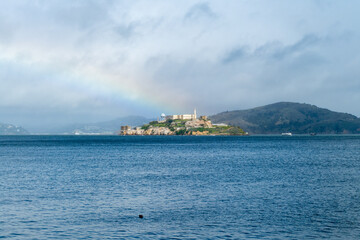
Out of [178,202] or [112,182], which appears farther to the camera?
[112,182]

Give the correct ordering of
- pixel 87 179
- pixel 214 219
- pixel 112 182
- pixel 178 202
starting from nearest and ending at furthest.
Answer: pixel 214 219 → pixel 178 202 → pixel 112 182 → pixel 87 179

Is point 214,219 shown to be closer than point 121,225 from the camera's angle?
No

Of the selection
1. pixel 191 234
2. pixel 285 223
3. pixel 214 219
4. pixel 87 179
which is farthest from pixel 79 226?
pixel 87 179

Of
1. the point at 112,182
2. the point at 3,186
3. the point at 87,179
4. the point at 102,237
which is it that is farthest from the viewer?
the point at 87,179

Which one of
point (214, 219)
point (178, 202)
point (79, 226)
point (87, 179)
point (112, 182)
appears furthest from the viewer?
point (87, 179)

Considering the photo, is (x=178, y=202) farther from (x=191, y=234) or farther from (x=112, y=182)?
(x=112, y=182)

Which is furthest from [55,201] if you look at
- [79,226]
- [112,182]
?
[112,182]

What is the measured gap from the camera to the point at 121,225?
30.1 metres

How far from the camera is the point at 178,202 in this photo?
39.7 meters

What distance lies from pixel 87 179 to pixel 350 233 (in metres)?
41.7

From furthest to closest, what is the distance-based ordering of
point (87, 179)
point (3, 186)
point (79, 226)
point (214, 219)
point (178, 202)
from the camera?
point (87, 179)
point (3, 186)
point (178, 202)
point (214, 219)
point (79, 226)

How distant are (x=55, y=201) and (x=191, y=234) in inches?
750

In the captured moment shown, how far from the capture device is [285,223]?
30938 millimetres

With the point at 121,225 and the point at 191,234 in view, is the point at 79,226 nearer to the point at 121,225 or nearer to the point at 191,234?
the point at 121,225
